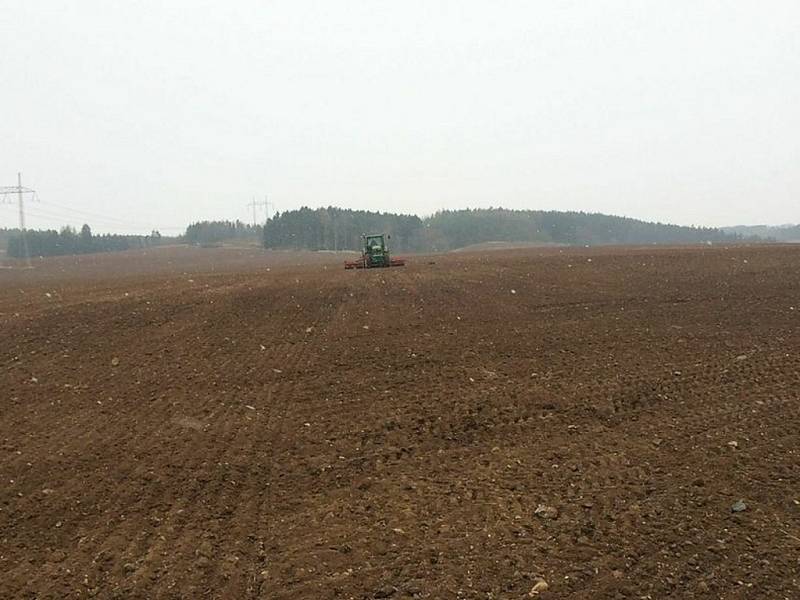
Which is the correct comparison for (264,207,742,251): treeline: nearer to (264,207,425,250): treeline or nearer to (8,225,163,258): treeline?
(264,207,425,250): treeline

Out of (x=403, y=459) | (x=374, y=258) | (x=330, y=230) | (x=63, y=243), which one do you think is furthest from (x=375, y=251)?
(x=63, y=243)

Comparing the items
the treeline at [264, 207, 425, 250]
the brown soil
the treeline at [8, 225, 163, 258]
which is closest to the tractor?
the brown soil

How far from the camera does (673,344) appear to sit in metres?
11.0

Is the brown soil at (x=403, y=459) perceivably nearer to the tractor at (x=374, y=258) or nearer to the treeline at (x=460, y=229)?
the tractor at (x=374, y=258)

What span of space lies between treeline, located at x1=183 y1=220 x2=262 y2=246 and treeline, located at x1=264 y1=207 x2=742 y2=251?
98.1ft

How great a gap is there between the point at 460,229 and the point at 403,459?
129 metres

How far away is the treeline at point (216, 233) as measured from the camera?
149 meters

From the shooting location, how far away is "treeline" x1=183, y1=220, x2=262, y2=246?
490 feet

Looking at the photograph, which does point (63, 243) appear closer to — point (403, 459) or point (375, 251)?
point (375, 251)

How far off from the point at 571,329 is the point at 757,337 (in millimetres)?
3837

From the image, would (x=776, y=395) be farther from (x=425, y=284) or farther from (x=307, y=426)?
(x=425, y=284)

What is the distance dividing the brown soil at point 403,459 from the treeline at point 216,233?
13808 centimetres

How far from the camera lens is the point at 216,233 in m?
156

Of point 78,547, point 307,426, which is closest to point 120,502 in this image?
point 78,547
